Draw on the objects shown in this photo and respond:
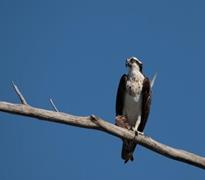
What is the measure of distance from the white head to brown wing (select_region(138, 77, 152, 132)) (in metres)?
0.50

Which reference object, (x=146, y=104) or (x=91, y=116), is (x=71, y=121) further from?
(x=146, y=104)

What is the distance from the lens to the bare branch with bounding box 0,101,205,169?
815 centimetres

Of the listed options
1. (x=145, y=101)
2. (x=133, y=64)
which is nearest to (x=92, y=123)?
(x=145, y=101)

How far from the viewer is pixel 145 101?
1205 cm

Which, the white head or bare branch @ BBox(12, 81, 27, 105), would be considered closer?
bare branch @ BBox(12, 81, 27, 105)

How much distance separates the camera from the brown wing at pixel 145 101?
12.0m

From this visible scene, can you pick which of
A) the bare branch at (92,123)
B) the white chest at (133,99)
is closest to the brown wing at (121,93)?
the white chest at (133,99)

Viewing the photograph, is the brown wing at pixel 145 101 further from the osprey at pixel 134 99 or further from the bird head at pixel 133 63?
the bird head at pixel 133 63

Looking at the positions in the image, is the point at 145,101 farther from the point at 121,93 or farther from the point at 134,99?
the point at 121,93

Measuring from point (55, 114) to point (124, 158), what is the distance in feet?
10.3

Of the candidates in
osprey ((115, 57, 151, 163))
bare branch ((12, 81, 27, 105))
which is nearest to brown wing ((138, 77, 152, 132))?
osprey ((115, 57, 151, 163))

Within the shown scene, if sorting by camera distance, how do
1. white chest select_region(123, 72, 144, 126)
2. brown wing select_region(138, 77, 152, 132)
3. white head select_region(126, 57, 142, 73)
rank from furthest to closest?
white head select_region(126, 57, 142, 73), white chest select_region(123, 72, 144, 126), brown wing select_region(138, 77, 152, 132)

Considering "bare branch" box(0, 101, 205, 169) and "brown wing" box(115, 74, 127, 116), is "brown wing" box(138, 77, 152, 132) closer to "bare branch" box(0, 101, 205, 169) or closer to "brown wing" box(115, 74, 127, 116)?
"brown wing" box(115, 74, 127, 116)

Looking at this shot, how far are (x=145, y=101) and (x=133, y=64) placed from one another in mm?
1025
